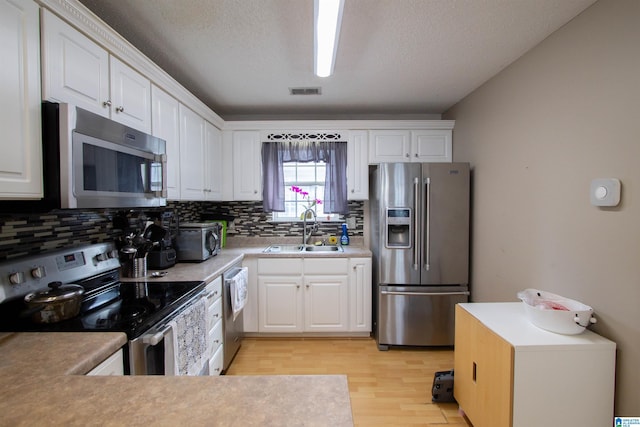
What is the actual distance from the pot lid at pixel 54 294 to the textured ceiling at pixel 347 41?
1481 millimetres

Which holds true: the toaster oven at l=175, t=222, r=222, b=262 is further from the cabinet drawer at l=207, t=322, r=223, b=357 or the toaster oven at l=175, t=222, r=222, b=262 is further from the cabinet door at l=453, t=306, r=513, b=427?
the cabinet door at l=453, t=306, r=513, b=427

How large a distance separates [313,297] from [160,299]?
1712 millimetres

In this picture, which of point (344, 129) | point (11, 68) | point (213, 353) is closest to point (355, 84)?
point (344, 129)

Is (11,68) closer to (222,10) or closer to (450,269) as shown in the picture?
(222,10)

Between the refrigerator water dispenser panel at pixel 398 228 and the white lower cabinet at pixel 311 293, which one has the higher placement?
the refrigerator water dispenser panel at pixel 398 228

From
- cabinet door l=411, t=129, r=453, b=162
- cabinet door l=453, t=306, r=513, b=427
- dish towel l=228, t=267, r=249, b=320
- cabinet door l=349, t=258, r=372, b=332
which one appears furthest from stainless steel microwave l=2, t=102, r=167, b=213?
cabinet door l=411, t=129, r=453, b=162

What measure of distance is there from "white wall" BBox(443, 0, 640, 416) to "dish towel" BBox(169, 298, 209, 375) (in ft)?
6.73

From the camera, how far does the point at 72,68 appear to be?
132 cm

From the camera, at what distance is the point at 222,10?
1.64 metres

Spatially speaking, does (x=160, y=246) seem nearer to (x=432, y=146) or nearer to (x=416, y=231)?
(x=416, y=231)

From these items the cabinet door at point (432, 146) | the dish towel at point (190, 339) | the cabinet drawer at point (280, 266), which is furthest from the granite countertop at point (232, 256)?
the cabinet door at point (432, 146)

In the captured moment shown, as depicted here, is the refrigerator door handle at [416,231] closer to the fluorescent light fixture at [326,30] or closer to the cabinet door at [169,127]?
the fluorescent light fixture at [326,30]

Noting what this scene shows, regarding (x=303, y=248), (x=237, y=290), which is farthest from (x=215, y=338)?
(x=303, y=248)

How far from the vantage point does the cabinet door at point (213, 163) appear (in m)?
2.87
